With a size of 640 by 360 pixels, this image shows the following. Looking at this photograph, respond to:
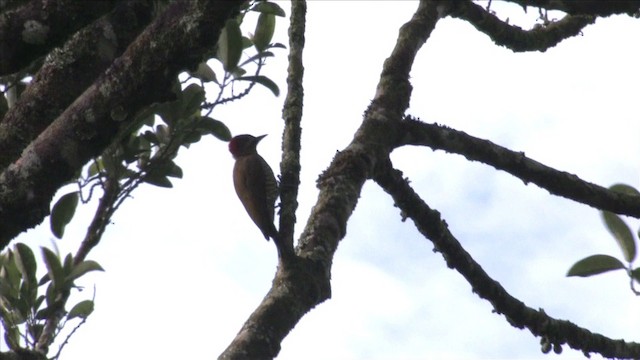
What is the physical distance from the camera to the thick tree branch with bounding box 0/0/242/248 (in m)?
2.13

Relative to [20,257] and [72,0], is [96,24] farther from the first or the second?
[20,257]

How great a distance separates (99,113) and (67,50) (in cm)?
38

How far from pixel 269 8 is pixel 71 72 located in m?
2.14

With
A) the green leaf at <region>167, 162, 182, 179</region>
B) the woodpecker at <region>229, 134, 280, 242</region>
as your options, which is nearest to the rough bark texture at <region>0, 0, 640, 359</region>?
the green leaf at <region>167, 162, 182, 179</region>

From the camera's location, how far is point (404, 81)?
433cm

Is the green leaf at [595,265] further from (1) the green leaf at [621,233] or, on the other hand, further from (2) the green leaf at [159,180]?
(2) the green leaf at [159,180]

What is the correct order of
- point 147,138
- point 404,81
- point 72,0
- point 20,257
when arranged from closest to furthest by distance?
point 72,0 < point 20,257 < point 147,138 < point 404,81

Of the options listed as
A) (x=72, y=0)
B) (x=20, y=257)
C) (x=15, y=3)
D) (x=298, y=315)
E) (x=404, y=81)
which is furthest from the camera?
(x=404, y=81)

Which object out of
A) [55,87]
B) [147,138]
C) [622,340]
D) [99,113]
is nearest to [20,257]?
[147,138]

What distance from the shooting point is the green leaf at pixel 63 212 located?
144 inches

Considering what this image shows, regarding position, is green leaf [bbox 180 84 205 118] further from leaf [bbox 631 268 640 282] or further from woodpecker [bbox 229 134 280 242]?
leaf [bbox 631 268 640 282]

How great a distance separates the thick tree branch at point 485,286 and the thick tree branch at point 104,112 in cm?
204

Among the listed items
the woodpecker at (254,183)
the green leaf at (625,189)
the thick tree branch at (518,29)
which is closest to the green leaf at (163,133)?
the woodpecker at (254,183)

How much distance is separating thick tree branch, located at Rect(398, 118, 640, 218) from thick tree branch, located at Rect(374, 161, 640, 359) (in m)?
0.22
